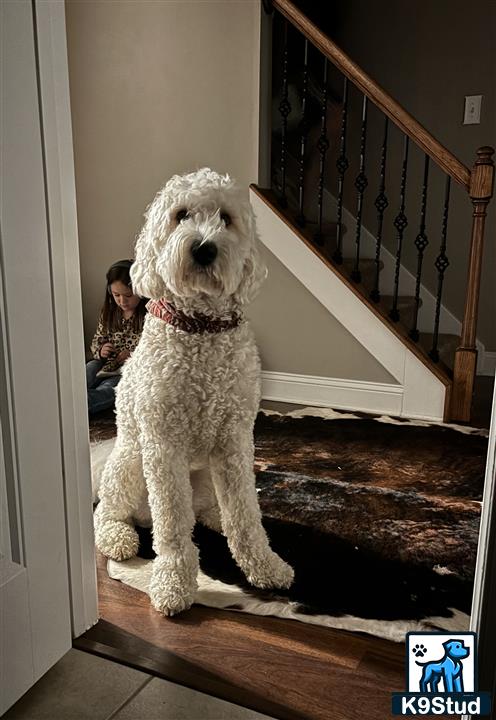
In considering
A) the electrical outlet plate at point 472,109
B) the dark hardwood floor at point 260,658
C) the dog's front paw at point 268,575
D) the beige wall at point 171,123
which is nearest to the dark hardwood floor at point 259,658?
the dark hardwood floor at point 260,658

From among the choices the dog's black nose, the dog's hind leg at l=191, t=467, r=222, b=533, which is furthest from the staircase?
the dog's black nose

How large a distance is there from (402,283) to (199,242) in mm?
2936

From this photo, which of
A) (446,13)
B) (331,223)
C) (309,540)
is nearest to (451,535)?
(309,540)

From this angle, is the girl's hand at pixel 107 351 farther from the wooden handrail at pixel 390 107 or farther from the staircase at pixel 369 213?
the wooden handrail at pixel 390 107

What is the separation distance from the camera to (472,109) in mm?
3676

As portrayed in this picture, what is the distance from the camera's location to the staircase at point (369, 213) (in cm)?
279

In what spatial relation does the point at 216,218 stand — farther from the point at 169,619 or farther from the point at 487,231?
the point at 487,231

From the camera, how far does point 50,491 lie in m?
1.28

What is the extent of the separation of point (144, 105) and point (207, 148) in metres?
0.49

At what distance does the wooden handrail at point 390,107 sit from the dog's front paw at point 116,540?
Answer: 207cm

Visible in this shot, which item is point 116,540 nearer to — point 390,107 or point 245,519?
point 245,519

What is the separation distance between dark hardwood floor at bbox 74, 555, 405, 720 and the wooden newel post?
5.69 ft

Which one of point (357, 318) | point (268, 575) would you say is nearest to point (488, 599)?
point (268, 575)

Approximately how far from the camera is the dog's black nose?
1.37 m
